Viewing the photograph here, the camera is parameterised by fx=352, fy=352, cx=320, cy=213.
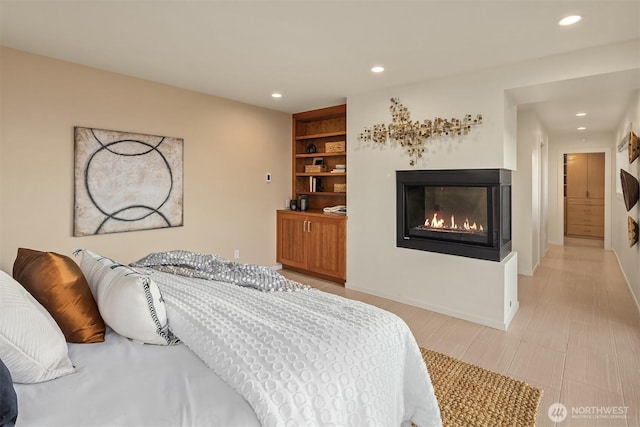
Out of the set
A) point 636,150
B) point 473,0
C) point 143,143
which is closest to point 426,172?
point 473,0

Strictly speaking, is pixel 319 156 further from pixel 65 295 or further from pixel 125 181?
pixel 65 295

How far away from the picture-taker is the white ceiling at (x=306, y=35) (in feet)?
7.20

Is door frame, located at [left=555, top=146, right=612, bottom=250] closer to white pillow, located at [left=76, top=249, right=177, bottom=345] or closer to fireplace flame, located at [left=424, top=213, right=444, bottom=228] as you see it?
fireplace flame, located at [left=424, top=213, right=444, bottom=228]

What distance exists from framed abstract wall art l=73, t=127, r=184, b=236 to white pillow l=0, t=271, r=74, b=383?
92.8 inches

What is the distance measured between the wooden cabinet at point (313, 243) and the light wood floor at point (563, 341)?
25cm

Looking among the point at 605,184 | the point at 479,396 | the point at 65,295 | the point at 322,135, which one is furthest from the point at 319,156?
the point at 605,184

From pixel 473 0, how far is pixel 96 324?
2585mm

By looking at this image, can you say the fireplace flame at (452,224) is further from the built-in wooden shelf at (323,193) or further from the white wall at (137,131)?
the white wall at (137,131)

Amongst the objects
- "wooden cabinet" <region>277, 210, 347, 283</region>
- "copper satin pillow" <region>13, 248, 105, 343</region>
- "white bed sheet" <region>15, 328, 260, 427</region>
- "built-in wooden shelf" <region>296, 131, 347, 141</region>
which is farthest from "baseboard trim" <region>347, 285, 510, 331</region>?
"copper satin pillow" <region>13, 248, 105, 343</region>

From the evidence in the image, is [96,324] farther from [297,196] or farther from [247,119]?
[297,196]

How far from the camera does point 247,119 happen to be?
4.72 meters

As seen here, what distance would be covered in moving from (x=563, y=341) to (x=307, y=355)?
2.70m

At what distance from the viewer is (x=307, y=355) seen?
117cm

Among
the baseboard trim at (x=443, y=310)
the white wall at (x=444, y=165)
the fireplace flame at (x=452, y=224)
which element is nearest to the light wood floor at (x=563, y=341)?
A: the baseboard trim at (x=443, y=310)
